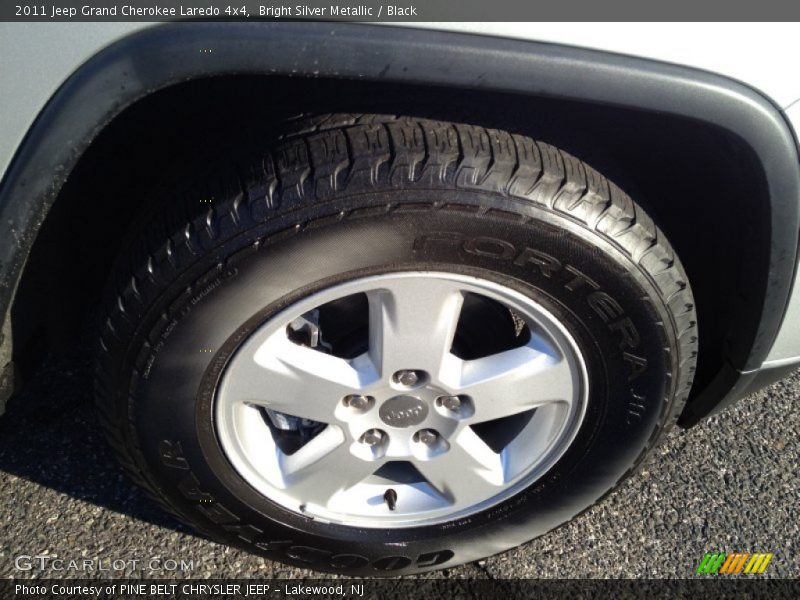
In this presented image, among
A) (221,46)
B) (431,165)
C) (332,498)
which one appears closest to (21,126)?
(221,46)

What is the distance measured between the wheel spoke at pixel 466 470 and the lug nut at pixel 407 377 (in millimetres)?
190

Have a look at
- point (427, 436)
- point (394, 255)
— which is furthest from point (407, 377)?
point (394, 255)

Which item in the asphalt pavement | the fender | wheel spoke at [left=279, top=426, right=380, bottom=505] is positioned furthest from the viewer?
the asphalt pavement

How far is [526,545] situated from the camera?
6.55 feet

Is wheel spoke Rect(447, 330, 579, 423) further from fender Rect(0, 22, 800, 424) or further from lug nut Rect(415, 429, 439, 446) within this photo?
fender Rect(0, 22, 800, 424)

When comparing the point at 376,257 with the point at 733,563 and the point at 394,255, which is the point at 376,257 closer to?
the point at 394,255

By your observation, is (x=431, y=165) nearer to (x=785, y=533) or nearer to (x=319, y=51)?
(x=319, y=51)

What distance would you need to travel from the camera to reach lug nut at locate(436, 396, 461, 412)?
1669 millimetres

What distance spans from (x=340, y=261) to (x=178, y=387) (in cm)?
42

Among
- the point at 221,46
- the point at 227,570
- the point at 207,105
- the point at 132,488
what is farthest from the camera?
the point at 132,488

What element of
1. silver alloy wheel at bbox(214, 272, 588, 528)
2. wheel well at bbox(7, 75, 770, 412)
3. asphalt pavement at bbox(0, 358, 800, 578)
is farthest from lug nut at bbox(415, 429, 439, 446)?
wheel well at bbox(7, 75, 770, 412)

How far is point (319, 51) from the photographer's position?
1205 mm

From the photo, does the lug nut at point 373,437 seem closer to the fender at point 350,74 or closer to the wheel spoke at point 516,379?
the wheel spoke at point 516,379

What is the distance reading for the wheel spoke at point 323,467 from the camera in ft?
5.61
